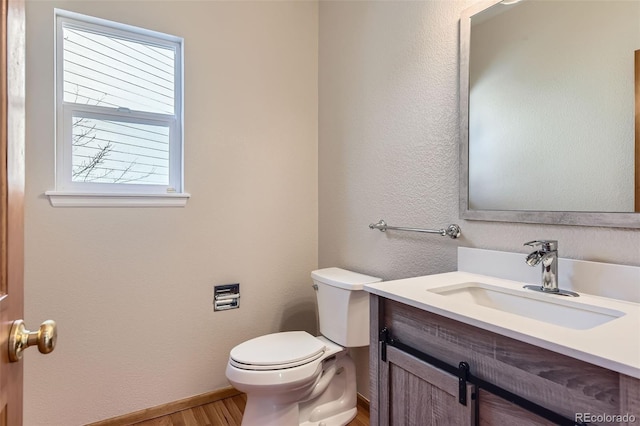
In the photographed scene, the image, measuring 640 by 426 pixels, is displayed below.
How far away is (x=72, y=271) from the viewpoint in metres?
1.63

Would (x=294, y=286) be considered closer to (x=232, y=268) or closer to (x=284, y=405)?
(x=232, y=268)

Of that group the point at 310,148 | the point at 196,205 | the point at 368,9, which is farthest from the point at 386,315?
the point at 368,9

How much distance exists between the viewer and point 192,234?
1907 millimetres

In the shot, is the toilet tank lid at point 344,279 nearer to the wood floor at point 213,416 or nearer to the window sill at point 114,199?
the wood floor at point 213,416

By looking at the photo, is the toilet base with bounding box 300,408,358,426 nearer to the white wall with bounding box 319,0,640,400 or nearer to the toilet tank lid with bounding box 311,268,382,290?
the white wall with bounding box 319,0,640,400

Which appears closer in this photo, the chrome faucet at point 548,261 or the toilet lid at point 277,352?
the chrome faucet at point 548,261

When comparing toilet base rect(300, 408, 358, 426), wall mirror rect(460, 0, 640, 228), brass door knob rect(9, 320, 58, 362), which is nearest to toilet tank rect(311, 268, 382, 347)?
toilet base rect(300, 408, 358, 426)

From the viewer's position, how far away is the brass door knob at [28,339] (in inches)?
22.8

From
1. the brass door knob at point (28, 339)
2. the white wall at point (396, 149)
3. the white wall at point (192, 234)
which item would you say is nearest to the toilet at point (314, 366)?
the white wall at point (396, 149)

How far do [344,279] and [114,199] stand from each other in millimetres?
1224

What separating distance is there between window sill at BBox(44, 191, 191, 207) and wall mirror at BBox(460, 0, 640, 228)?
1.44 m

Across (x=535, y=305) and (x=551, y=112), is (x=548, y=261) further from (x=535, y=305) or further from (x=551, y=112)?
(x=551, y=112)

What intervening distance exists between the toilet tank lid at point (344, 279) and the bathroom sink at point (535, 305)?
53 centimetres

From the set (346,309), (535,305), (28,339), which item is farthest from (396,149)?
(28,339)
